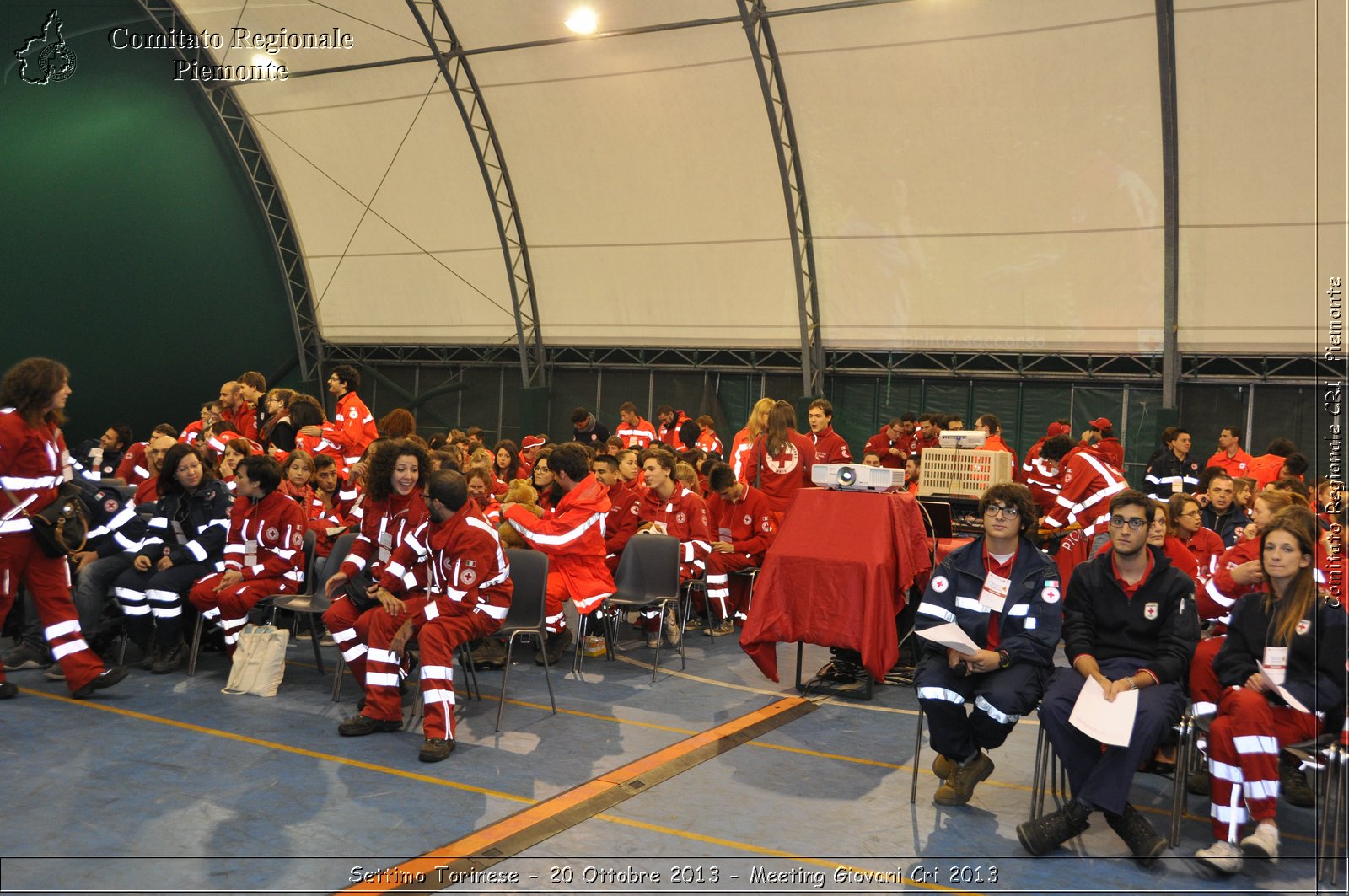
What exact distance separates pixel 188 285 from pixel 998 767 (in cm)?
1659

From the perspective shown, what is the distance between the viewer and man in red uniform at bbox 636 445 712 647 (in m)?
7.88

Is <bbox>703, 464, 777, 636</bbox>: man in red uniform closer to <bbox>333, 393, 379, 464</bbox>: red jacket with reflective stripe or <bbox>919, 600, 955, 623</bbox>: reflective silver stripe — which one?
<bbox>333, 393, 379, 464</bbox>: red jacket with reflective stripe

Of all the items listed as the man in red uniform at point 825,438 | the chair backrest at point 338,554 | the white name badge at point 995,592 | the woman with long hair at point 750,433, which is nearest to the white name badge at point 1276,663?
the white name badge at point 995,592

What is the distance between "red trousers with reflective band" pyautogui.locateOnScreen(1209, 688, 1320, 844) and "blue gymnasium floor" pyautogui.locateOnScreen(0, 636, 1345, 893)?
0.24 metres

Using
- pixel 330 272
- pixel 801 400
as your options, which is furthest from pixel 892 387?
pixel 330 272

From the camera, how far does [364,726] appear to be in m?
5.46

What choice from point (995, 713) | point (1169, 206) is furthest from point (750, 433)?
point (1169, 206)

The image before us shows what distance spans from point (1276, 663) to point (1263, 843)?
0.69 metres

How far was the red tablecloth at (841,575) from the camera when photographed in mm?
5762

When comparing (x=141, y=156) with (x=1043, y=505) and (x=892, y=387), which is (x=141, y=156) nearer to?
(x=892, y=387)

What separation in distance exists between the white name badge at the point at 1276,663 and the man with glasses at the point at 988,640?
80cm

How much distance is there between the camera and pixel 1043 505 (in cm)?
945

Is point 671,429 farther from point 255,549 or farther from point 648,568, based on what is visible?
point 255,549

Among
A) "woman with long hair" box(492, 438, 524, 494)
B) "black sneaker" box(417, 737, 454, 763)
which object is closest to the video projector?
"black sneaker" box(417, 737, 454, 763)
